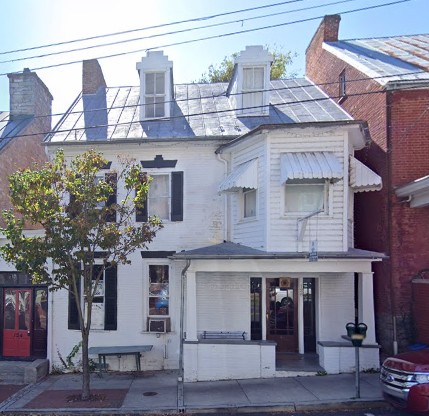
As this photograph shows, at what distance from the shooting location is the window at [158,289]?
37.7 ft

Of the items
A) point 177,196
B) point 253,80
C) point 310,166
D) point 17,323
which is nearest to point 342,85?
point 253,80

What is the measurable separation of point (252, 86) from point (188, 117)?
2.16m

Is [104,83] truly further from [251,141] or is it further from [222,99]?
[251,141]

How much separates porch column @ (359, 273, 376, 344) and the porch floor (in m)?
1.41

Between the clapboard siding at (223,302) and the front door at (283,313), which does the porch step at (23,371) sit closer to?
the clapboard siding at (223,302)

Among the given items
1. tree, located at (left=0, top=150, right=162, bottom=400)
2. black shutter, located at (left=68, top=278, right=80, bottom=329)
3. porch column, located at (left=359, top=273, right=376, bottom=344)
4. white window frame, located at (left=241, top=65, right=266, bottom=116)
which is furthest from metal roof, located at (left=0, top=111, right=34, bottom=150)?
porch column, located at (left=359, top=273, right=376, bottom=344)

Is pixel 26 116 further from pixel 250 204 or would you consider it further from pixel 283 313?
pixel 283 313

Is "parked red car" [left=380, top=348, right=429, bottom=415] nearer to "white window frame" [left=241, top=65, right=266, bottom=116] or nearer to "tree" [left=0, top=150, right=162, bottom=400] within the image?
"tree" [left=0, top=150, right=162, bottom=400]

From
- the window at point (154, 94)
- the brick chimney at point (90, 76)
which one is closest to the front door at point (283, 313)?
the window at point (154, 94)

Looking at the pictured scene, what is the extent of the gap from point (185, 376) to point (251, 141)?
592cm

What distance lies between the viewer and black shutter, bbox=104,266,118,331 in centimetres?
1134

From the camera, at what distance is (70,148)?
38.6 feet

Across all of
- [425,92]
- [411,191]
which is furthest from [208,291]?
[425,92]

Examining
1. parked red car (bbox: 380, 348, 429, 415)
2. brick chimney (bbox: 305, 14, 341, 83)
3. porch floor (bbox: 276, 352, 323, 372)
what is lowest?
porch floor (bbox: 276, 352, 323, 372)
